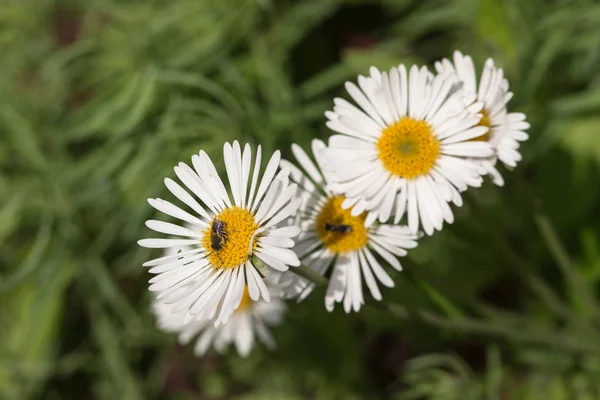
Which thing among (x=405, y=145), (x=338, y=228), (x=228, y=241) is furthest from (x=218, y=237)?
(x=405, y=145)

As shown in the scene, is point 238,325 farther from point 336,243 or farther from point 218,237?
point 218,237

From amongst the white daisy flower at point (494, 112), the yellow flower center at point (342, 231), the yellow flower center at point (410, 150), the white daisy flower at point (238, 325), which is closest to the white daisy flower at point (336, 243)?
the yellow flower center at point (342, 231)

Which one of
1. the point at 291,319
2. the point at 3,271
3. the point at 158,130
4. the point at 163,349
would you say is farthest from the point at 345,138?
the point at 3,271

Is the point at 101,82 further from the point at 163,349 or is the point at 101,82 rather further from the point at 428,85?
the point at 428,85

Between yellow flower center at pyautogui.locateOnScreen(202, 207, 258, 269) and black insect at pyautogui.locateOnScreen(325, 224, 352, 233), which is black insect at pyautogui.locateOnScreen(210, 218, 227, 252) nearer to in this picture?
yellow flower center at pyautogui.locateOnScreen(202, 207, 258, 269)

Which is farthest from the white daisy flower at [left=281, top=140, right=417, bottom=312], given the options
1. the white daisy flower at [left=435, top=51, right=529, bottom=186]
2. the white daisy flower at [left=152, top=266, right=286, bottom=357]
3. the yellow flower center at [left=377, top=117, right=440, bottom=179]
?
the white daisy flower at [left=152, top=266, right=286, bottom=357]
